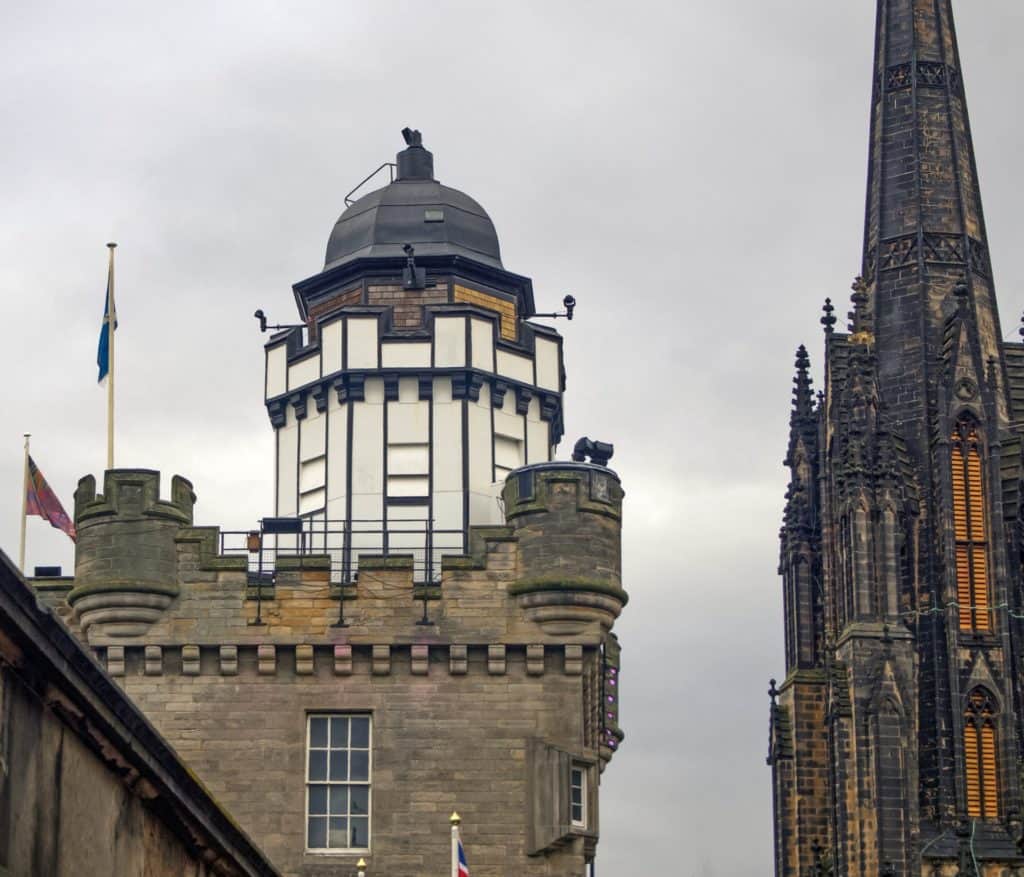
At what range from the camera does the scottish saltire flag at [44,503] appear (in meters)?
43.4

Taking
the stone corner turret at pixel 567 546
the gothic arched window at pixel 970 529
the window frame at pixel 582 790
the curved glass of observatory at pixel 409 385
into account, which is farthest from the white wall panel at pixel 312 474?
the gothic arched window at pixel 970 529

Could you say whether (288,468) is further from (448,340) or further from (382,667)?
(382,667)

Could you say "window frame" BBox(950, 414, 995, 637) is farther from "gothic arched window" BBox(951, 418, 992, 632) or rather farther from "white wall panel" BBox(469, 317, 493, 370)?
"white wall panel" BBox(469, 317, 493, 370)

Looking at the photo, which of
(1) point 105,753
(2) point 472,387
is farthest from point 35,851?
(2) point 472,387

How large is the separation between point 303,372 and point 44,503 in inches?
255

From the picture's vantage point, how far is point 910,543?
87.0 m

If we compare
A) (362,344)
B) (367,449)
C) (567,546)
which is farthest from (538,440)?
(567,546)

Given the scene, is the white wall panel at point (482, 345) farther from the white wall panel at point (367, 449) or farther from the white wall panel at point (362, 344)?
the white wall panel at point (367, 449)

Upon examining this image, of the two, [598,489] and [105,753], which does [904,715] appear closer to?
[598,489]

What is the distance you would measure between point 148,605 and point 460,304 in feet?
31.3

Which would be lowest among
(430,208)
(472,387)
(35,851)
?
(35,851)

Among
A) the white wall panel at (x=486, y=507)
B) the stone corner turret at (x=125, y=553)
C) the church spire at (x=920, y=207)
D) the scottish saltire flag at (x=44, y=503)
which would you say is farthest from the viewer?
the church spire at (x=920, y=207)

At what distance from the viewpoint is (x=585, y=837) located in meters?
41.4

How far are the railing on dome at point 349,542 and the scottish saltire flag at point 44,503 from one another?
286 cm
